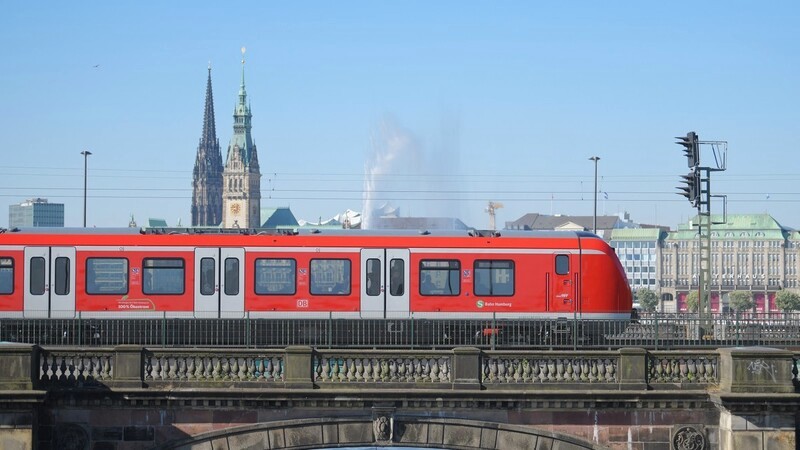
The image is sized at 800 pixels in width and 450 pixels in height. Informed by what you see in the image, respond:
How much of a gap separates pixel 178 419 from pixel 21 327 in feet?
40.0

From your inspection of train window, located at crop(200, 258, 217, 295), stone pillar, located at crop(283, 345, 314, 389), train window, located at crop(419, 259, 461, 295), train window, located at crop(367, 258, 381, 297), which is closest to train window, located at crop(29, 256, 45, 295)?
train window, located at crop(200, 258, 217, 295)

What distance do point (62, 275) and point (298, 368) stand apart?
14.5 meters

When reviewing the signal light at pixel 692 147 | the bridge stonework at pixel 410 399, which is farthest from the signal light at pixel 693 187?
the bridge stonework at pixel 410 399

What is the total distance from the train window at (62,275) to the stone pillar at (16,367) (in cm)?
1360

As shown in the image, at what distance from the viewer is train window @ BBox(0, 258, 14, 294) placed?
38906 millimetres

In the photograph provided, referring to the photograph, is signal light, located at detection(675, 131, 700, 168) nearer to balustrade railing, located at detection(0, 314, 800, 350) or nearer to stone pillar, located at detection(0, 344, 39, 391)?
balustrade railing, located at detection(0, 314, 800, 350)

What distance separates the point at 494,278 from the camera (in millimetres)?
40250

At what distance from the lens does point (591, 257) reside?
40812 mm

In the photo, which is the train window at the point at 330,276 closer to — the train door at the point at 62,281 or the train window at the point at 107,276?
the train window at the point at 107,276

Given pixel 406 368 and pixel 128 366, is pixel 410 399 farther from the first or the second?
pixel 128 366

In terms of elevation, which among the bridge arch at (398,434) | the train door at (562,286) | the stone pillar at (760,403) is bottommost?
the bridge arch at (398,434)

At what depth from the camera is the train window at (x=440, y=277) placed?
3984cm

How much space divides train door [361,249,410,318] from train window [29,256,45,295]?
27.6ft

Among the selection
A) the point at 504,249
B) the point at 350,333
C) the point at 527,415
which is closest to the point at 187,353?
the point at 527,415
